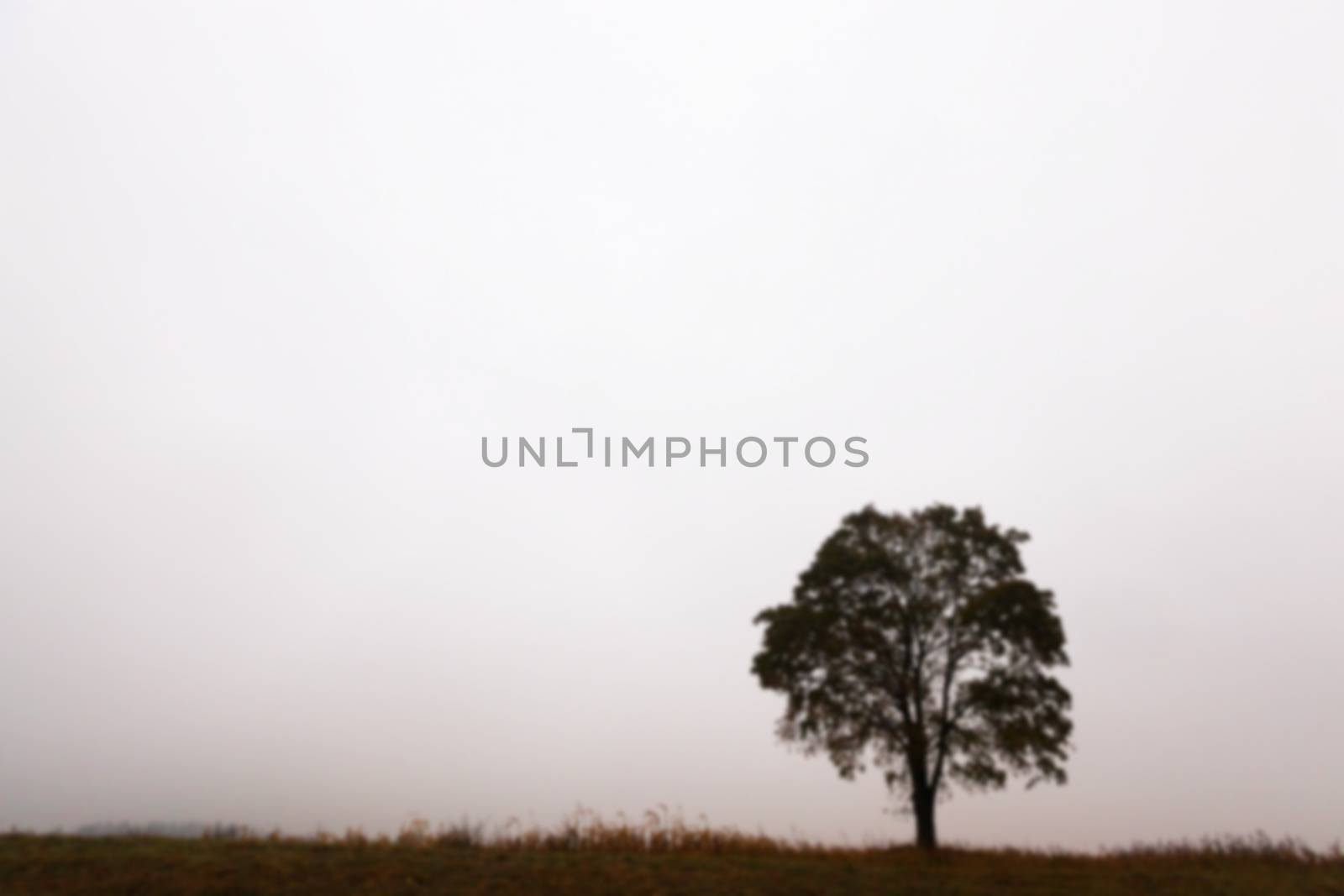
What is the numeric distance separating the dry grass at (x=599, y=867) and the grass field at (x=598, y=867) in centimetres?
4

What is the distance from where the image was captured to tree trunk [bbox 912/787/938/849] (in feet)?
89.7

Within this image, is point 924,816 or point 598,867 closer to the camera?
point 598,867

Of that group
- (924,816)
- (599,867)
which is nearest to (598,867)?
(599,867)

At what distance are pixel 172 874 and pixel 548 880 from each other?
7031 mm

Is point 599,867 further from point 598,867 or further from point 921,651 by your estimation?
point 921,651

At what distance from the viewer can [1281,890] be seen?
747 inches

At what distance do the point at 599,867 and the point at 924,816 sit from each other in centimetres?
1266

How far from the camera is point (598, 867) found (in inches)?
766

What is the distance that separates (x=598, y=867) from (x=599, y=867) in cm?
8

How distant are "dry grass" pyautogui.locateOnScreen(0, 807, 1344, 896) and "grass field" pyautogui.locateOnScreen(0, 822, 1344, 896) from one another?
0.14 feet

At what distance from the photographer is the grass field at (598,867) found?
17094 millimetres

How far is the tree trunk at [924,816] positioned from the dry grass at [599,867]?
9.83 feet

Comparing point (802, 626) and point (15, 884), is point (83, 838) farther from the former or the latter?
point (802, 626)

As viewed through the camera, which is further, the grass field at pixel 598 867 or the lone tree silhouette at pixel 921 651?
the lone tree silhouette at pixel 921 651
